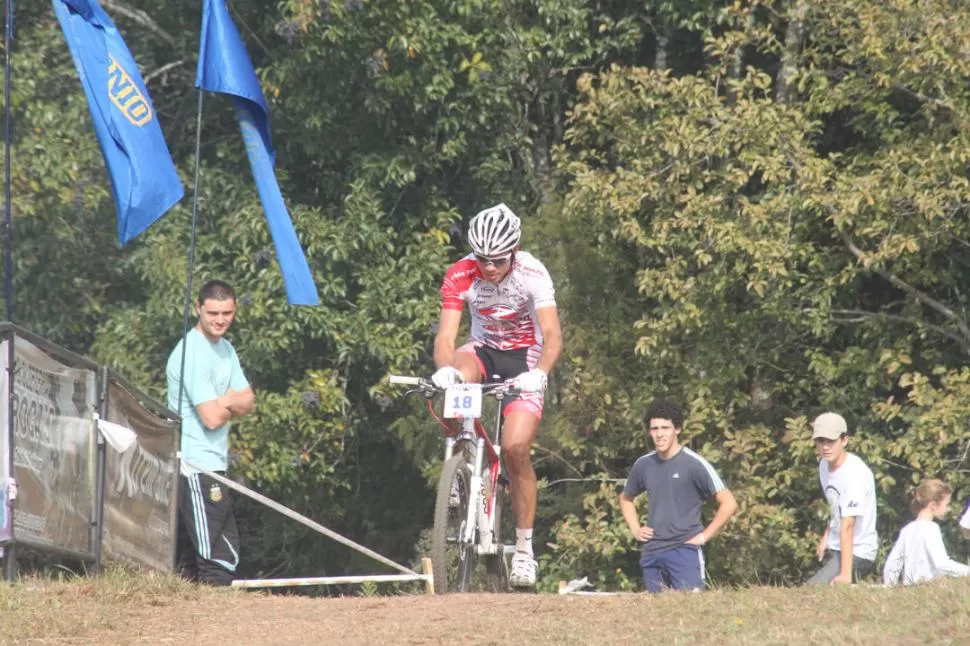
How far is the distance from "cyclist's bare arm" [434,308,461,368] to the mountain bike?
0.20 meters

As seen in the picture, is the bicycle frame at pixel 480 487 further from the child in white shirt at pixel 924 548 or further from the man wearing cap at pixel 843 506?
the child in white shirt at pixel 924 548

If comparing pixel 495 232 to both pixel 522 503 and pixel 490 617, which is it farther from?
pixel 490 617

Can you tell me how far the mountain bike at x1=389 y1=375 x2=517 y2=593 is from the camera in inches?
339

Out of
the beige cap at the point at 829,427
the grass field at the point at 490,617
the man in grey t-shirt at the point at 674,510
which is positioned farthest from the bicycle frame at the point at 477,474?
the beige cap at the point at 829,427

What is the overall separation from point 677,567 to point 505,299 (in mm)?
1849

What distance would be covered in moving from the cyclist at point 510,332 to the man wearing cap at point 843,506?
1.80 metres

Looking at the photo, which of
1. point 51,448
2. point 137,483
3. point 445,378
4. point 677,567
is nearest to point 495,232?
point 445,378

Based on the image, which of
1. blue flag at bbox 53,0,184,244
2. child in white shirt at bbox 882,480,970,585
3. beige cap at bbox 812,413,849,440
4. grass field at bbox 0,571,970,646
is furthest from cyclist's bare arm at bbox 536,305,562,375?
blue flag at bbox 53,0,184,244

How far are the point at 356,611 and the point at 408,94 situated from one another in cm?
880

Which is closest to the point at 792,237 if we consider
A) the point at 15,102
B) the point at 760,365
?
the point at 760,365

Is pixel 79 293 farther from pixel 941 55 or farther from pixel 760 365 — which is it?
pixel 941 55

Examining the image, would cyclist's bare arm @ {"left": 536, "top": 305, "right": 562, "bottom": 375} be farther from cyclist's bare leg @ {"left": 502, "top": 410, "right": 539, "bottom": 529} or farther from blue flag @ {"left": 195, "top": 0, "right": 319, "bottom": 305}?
blue flag @ {"left": 195, "top": 0, "right": 319, "bottom": 305}

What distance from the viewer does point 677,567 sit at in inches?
379

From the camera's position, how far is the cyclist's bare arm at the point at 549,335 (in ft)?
30.1
